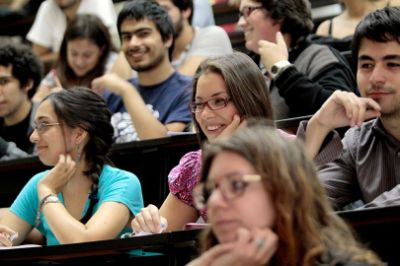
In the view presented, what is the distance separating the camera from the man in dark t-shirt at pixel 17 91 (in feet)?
10.9

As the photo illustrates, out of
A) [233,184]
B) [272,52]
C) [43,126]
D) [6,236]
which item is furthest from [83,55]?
[233,184]

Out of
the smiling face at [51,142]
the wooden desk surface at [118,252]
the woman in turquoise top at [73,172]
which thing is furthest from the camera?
the smiling face at [51,142]

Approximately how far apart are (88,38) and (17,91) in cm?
35

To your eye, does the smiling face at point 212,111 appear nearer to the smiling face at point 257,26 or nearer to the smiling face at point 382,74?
the smiling face at point 382,74

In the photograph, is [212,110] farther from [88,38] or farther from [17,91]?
[17,91]

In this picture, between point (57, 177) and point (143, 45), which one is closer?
point (57, 177)

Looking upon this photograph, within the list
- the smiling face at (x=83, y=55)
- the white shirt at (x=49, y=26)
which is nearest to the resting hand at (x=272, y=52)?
the smiling face at (x=83, y=55)

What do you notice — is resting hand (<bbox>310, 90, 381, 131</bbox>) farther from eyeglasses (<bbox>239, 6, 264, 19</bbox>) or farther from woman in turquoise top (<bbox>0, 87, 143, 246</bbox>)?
eyeglasses (<bbox>239, 6, 264, 19</bbox>)

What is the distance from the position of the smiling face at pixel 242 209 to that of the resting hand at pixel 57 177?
1.15m

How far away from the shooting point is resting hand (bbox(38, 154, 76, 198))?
2.42 metres

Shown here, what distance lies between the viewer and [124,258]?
6.81ft

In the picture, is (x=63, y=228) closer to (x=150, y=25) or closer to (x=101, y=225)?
(x=101, y=225)

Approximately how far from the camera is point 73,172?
8.05ft

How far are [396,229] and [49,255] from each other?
0.82m
